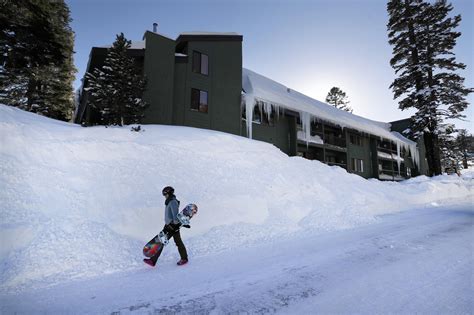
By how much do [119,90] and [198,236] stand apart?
8.28 meters

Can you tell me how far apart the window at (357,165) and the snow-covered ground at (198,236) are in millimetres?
14863

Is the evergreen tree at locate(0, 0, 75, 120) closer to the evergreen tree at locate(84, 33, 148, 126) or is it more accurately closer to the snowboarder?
the evergreen tree at locate(84, 33, 148, 126)

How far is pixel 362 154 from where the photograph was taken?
84.3 feet

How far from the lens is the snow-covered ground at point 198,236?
2.93 m

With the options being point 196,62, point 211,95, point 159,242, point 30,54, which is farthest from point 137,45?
point 159,242

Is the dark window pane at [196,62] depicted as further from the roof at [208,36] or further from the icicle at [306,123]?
the icicle at [306,123]

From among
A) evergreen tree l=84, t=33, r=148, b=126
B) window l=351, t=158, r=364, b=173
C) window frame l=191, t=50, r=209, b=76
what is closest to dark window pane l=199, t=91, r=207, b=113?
window frame l=191, t=50, r=209, b=76

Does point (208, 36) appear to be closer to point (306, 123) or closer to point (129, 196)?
point (306, 123)

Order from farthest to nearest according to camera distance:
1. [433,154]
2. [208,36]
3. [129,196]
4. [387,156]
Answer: [387,156]
[433,154]
[208,36]
[129,196]

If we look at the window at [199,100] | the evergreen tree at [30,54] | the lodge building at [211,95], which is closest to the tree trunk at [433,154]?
the lodge building at [211,95]

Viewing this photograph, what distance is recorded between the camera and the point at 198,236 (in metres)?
5.75

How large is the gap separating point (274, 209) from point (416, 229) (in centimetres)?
402

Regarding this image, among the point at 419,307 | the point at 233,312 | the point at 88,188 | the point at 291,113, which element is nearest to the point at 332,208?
the point at 419,307

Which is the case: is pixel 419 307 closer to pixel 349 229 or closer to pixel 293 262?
pixel 293 262
